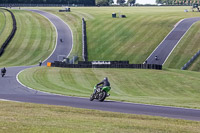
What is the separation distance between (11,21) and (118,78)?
246 feet

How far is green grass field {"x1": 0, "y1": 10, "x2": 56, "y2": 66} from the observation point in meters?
91.8

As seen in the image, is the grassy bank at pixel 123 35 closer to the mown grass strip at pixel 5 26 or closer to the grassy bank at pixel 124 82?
the mown grass strip at pixel 5 26

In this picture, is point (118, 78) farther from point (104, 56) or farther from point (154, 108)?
point (104, 56)

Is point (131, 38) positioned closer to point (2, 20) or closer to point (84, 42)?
point (84, 42)

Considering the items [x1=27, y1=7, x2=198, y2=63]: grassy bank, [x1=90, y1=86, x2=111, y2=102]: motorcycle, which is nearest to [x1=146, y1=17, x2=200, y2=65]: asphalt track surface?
[x1=27, y1=7, x2=198, y2=63]: grassy bank

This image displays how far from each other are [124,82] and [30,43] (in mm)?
54481

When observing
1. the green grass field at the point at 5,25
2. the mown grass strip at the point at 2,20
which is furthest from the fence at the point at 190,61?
the mown grass strip at the point at 2,20

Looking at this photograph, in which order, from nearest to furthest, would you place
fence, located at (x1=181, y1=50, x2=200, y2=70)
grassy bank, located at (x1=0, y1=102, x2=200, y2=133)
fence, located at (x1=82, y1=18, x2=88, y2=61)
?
grassy bank, located at (x1=0, y1=102, x2=200, y2=133) → fence, located at (x1=181, y1=50, x2=200, y2=70) → fence, located at (x1=82, y1=18, x2=88, y2=61)

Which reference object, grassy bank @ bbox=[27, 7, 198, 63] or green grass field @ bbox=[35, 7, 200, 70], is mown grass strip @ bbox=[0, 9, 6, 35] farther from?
green grass field @ bbox=[35, 7, 200, 70]

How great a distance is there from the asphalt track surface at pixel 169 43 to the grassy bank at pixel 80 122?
193 feet

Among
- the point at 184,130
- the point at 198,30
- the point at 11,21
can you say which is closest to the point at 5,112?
the point at 184,130

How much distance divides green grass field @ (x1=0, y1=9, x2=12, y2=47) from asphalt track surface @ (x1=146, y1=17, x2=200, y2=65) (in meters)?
36.8

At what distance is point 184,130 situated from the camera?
1853 cm

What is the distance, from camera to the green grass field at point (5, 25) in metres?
108
